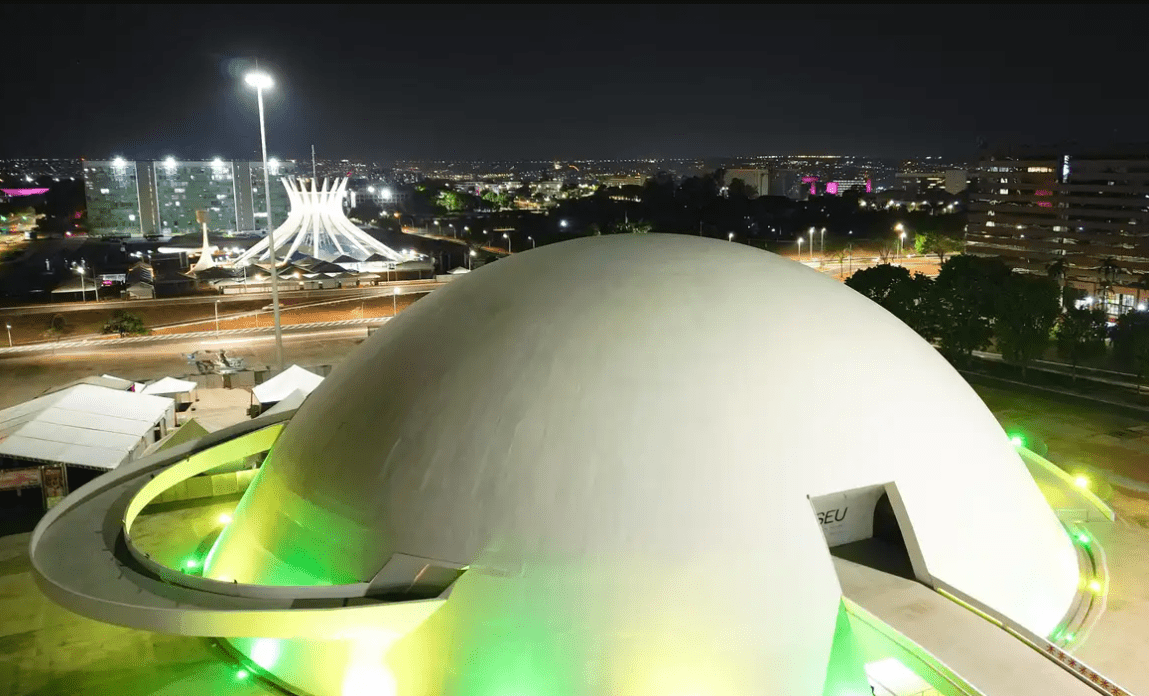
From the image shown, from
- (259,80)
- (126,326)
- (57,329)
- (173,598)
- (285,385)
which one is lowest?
(57,329)

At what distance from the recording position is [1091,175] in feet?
298

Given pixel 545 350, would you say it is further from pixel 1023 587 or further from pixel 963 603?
pixel 1023 587

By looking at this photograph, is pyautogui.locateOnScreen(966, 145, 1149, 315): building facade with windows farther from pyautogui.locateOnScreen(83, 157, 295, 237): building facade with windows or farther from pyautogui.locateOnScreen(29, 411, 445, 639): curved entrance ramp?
pyautogui.locateOnScreen(83, 157, 295, 237): building facade with windows

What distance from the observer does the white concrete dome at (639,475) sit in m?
12.8

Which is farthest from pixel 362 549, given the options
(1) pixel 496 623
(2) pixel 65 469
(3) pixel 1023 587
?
(2) pixel 65 469

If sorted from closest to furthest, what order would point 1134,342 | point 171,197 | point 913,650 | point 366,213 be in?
point 913,650, point 1134,342, point 171,197, point 366,213

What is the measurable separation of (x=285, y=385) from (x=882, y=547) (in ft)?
84.7

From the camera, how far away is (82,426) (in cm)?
2798

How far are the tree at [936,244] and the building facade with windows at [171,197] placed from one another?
11346 centimetres

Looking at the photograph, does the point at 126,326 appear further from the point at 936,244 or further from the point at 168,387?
the point at 936,244

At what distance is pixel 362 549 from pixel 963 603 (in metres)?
9.73

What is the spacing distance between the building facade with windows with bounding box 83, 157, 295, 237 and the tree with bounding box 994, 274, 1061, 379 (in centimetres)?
14073

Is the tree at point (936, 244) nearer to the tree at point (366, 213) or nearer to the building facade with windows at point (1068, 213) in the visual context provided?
the building facade with windows at point (1068, 213)

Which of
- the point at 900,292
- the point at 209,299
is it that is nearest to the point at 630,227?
the point at 209,299
